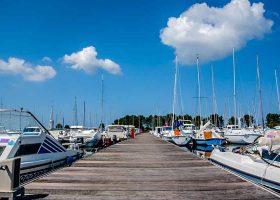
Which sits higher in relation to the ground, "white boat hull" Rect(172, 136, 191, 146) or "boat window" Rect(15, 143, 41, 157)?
"boat window" Rect(15, 143, 41, 157)

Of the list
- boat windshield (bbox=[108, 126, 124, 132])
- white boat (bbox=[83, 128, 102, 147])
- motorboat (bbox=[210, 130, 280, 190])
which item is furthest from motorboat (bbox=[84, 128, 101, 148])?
motorboat (bbox=[210, 130, 280, 190])

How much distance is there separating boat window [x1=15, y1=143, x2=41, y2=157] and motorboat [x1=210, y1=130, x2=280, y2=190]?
30.5 feet

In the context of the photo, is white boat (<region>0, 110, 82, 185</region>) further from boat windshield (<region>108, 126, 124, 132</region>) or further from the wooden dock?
boat windshield (<region>108, 126, 124, 132</region>)

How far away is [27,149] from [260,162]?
10.6 meters

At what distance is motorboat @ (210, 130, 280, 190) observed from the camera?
11.8 metres

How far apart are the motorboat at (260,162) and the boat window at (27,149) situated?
30.5ft

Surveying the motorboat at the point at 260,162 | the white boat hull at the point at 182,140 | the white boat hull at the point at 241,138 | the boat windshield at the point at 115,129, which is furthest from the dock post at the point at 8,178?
the boat windshield at the point at 115,129

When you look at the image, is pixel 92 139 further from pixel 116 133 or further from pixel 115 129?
pixel 115 129

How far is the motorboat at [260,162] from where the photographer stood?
11844mm

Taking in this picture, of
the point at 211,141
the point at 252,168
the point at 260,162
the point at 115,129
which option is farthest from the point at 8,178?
the point at 115,129

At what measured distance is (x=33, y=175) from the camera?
16375mm

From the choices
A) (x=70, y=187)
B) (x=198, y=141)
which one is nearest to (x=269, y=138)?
(x=70, y=187)

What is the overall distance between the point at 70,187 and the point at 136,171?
388 centimetres

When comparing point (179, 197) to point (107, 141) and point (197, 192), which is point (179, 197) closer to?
point (197, 192)
